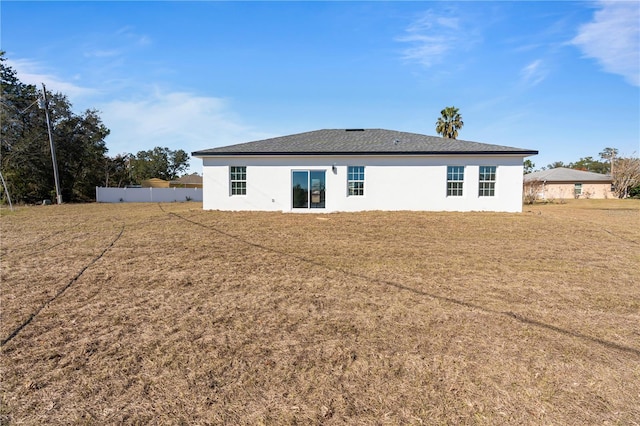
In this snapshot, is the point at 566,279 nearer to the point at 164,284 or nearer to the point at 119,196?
the point at 164,284

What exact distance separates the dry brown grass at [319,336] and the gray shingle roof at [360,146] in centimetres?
825

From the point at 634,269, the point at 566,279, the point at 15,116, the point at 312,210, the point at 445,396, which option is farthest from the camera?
the point at 15,116

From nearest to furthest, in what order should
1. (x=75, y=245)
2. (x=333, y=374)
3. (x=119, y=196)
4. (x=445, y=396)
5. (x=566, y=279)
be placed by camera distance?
(x=445, y=396)
(x=333, y=374)
(x=566, y=279)
(x=75, y=245)
(x=119, y=196)

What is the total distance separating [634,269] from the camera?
23.3 ft

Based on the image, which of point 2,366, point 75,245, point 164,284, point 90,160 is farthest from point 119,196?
point 2,366

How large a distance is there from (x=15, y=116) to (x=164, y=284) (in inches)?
1278

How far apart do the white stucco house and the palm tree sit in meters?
18.2

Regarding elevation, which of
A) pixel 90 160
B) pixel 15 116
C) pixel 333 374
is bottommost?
pixel 333 374

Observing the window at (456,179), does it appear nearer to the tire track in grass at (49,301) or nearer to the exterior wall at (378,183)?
the exterior wall at (378,183)

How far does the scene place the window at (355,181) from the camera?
16422 millimetres

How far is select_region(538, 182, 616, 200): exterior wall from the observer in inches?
1555

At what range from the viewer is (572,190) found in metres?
39.7

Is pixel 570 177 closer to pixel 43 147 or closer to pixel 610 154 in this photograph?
pixel 610 154

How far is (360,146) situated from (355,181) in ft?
5.97
